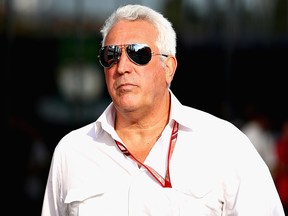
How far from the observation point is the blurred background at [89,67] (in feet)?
29.4

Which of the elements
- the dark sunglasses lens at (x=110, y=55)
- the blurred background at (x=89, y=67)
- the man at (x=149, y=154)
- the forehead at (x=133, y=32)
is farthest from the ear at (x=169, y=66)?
the blurred background at (x=89, y=67)

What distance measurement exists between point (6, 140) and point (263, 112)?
113 inches

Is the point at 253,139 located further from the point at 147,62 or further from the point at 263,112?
the point at 147,62

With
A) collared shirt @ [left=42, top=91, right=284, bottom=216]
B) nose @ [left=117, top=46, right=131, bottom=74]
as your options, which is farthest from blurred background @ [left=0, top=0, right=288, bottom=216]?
nose @ [left=117, top=46, right=131, bottom=74]

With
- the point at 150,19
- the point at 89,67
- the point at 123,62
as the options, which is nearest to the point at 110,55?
the point at 123,62

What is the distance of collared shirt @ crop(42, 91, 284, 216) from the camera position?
3.50 metres

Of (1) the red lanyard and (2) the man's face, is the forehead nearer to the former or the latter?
(2) the man's face

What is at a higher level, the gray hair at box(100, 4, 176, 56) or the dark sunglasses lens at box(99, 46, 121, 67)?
the gray hair at box(100, 4, 176, 56)

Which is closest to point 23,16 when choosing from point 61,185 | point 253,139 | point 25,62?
point 25,62

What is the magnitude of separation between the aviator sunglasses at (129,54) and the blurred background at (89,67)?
190 inches

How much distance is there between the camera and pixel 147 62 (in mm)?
3678

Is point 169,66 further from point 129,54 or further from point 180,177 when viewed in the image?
point 180,177

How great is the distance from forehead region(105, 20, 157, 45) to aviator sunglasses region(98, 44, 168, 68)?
0.03 m

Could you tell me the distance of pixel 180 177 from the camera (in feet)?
11.7
